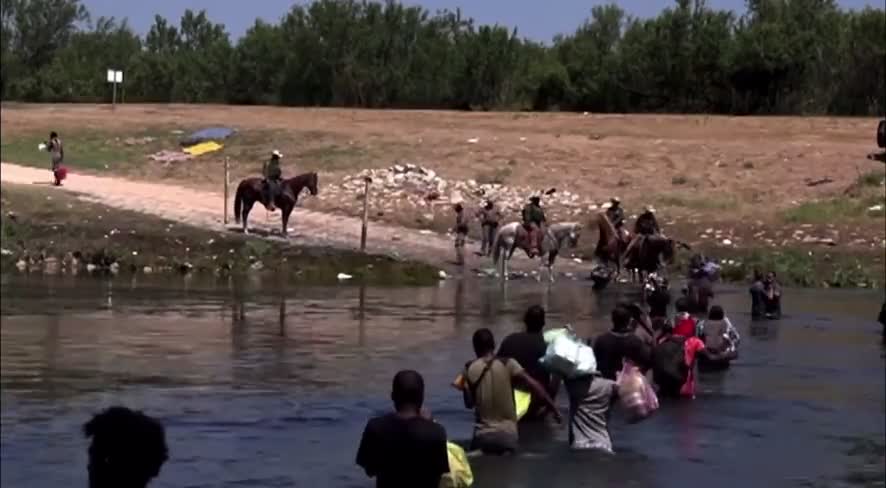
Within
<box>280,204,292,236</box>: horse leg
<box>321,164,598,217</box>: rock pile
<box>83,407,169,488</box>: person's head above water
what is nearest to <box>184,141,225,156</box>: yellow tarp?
<box>321,164,598,217</box>: rock pile

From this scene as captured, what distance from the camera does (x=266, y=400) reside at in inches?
722

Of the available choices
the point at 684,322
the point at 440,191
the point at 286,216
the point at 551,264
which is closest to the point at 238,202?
the point at 286,216

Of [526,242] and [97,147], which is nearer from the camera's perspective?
[526,242]

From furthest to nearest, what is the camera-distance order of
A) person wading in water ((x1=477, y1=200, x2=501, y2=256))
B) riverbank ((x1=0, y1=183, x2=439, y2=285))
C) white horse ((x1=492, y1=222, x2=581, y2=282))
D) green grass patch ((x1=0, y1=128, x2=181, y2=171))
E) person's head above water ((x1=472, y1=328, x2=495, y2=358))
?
green grass patch ((x1=0, y1=128, x2=181, y2=171)), person wading in water ((x1=477, y1=200, x2=501, y2=256)), white horse ((x1=492, y1=222, x2=581, y2=282)), riverbank ((x1=0, y1=183, x2=439, y2=285)), person's head above water ((x1=472, y1=328, x2=495, y2=358))

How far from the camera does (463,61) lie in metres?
43.1

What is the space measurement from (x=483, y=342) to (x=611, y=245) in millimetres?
20746

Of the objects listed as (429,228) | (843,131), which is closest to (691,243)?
(429,228)

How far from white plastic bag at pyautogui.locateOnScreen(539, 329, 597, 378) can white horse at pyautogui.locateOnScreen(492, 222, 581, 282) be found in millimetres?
21344

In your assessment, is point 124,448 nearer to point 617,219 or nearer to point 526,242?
point 617,219

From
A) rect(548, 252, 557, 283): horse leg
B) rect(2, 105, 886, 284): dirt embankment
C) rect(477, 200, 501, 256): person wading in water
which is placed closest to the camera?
rect(548, 252, 557, 283): horse leg

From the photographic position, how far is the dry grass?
4238cm

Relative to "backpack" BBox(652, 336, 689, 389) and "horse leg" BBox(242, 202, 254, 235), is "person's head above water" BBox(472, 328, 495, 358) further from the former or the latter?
"horse leg" BBox(242, 202, 254, 235)

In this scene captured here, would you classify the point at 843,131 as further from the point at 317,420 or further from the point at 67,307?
the point at 317,420

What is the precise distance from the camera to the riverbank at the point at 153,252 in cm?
3409
